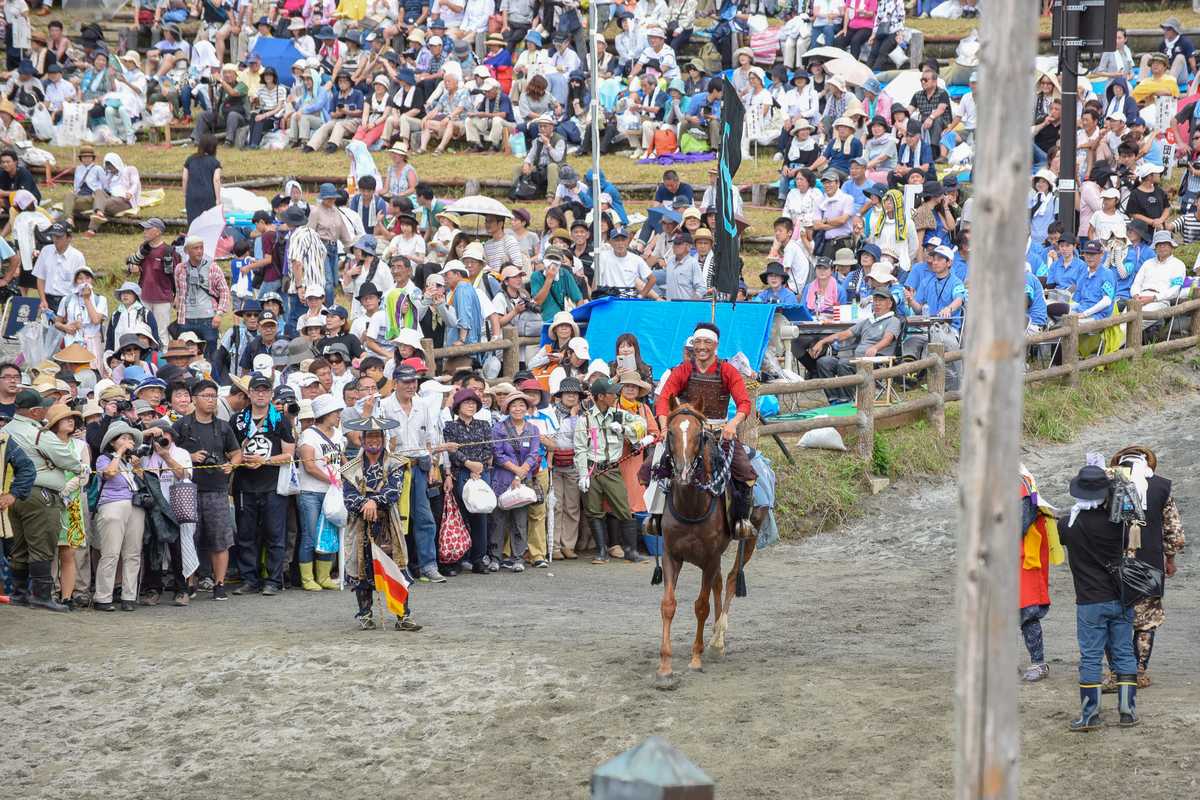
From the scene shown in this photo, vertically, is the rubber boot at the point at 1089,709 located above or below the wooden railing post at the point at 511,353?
below

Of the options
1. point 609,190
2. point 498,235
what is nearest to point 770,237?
point 609,190

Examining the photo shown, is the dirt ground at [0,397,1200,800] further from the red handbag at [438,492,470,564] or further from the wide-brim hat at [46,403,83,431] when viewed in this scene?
the wide-brim hat at [46,403,83,431]

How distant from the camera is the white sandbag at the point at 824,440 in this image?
18938 mm

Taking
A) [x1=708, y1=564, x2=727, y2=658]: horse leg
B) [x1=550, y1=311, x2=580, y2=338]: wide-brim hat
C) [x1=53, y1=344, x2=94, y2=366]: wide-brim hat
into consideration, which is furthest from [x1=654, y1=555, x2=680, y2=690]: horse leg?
[x1=53, y1=344, x2=94, y2=366]: wide-brim hat

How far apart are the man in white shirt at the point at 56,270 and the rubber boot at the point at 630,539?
352 inches

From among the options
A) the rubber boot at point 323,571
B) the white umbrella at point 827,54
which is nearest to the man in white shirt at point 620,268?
the rubber boot at point 323,571

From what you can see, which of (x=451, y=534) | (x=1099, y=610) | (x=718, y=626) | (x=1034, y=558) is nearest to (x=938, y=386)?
(x=451, y=534)

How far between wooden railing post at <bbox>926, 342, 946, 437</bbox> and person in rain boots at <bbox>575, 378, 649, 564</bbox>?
167 inches

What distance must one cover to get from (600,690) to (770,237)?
14489mm

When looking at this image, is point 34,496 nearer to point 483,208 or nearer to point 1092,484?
point 1092,484

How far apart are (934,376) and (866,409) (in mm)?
1388

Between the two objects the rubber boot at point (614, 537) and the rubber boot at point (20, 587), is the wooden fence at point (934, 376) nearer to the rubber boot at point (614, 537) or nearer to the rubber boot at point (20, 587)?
the rubber boot at point (614, 537)

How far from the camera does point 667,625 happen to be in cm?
1241

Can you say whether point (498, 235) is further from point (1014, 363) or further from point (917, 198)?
point (1014, 363)
